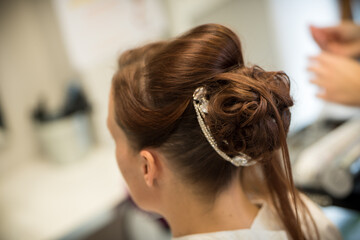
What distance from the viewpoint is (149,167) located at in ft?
2.36

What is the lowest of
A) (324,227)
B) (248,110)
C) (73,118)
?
(324,227)

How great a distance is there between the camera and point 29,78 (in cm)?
203

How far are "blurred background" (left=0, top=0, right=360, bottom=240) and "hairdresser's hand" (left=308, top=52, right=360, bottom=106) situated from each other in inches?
11.6

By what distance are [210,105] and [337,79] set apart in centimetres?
65

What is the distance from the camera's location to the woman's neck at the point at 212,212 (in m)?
0.75

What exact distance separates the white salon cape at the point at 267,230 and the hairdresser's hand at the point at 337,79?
391 mm

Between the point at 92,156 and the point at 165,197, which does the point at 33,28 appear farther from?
the point at 165,197

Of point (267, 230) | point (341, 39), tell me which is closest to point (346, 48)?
point (341, 39)

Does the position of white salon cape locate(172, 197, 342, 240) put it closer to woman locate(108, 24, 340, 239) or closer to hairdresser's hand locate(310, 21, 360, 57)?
woman locate(108, 24, 340, 239)

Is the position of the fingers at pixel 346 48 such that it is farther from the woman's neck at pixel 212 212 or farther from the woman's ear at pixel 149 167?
the woman's ear at pixel 149 167

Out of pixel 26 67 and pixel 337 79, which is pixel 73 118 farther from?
pixel 337 79

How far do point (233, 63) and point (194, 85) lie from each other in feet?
0.38

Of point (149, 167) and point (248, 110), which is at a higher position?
point (248, 110)

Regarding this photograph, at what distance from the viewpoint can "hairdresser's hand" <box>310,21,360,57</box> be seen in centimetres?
126
